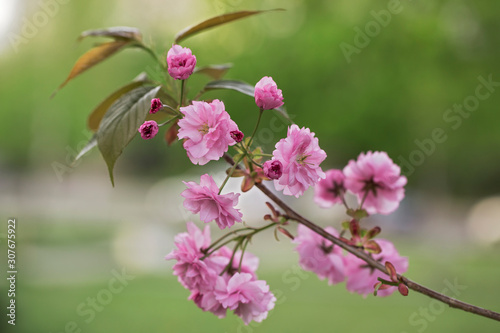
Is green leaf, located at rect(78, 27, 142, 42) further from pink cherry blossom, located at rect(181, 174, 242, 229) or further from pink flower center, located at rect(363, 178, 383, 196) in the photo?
pink flower center, located at rect(363, 178, 383, 196)

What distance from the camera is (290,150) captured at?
78 centimetres

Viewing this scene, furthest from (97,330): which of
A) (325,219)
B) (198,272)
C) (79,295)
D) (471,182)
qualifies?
(471,182)

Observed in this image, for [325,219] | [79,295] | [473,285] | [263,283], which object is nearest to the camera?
[263,283]

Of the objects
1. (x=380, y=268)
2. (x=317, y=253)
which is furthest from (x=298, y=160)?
(x=317, y=253)

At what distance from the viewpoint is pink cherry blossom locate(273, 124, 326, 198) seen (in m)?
0.78

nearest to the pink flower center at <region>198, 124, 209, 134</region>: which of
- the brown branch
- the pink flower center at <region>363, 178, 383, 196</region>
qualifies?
the brown branch

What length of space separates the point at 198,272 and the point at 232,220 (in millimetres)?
169

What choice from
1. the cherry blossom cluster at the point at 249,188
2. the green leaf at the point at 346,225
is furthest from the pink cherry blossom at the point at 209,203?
the green leaf at the point at 346,225

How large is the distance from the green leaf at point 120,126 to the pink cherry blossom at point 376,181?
1.49ft

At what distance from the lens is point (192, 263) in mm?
936

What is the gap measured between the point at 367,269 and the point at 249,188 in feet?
1.22

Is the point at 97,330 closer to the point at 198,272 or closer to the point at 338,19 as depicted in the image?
the point at 198,272

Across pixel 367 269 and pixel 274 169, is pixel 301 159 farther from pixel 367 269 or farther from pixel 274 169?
pixel 367 269

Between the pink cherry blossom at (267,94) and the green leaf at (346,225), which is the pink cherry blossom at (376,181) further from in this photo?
the pink cherry blossom at (267,94)
